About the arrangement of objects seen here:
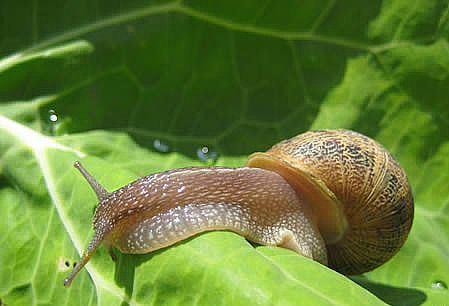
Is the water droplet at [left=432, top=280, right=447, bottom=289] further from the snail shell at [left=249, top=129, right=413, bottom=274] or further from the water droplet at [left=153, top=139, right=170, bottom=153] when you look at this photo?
the water droplet at [left=153, top=139, right=170, bottom=153]

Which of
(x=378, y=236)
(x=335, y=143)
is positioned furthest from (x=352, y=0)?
(x=378, y=236)

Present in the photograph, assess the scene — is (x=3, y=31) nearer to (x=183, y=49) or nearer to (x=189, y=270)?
(x=183, y=49)

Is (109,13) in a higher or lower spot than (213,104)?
higher

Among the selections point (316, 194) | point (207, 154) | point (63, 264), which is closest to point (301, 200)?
point (316, 194)

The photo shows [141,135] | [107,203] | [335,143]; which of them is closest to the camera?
[107,203]

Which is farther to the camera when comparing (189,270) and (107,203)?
(107,203)
